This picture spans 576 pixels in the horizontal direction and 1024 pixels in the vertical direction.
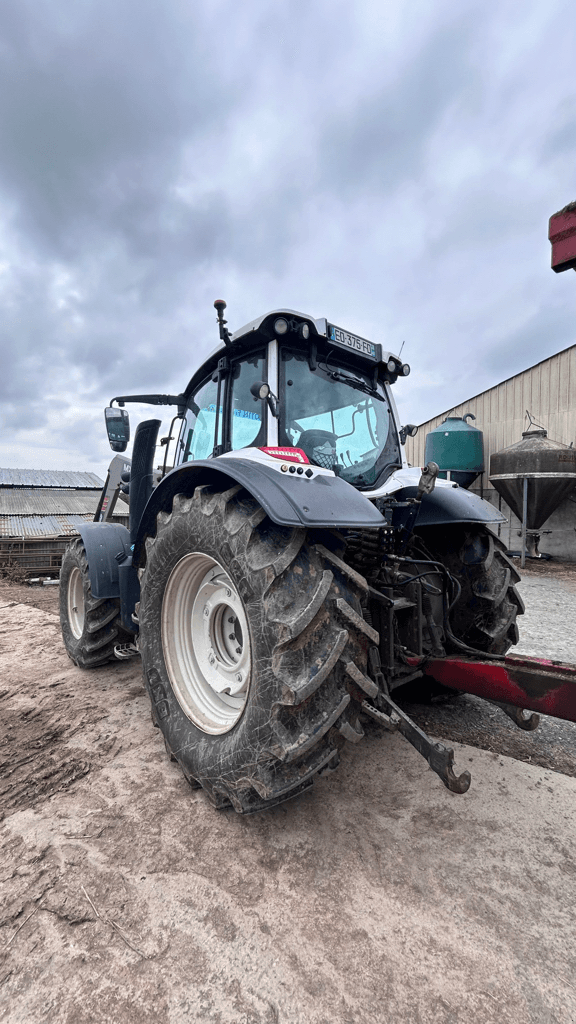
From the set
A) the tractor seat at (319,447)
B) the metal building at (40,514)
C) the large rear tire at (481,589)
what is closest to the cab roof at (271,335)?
the tractor seat at (319,447)

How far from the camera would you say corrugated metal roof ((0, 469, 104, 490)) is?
10626 mm

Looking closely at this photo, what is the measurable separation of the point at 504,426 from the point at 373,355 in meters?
10.6

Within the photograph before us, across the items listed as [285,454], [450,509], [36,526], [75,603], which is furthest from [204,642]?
[36,526]

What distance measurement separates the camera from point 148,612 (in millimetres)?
2307

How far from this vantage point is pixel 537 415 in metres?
11.3

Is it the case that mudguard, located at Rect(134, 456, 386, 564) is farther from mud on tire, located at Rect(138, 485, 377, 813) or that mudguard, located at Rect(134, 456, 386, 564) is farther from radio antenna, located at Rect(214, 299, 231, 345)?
radio antenna, located at Rect(214, 299, 231, 345)

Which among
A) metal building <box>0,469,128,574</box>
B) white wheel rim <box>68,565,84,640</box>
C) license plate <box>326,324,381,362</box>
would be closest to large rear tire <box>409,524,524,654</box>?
license plate <box>326,324,381,362</box>

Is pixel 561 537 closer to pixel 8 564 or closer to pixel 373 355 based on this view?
pixel 373 355

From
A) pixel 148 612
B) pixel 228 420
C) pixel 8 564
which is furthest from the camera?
pixel 8 564

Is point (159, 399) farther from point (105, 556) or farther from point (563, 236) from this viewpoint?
point (563, 236)

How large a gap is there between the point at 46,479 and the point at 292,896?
11.5 meters

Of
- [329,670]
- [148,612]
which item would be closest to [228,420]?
[148,612]

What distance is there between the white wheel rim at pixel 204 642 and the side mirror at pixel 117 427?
1.42 metres

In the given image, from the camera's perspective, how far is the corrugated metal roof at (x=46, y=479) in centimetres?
1063
